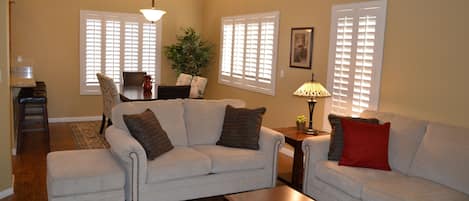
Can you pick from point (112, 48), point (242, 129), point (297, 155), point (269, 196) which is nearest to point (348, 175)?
point (269, 196)

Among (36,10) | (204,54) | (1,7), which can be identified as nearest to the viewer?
(1,7)

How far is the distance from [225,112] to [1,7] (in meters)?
2.48

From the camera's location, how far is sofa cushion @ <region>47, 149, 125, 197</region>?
336 centimetres

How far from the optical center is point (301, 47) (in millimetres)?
5840

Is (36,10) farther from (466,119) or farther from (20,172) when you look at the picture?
(466,119)

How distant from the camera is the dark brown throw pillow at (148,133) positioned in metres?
3.87

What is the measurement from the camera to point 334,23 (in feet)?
17.2

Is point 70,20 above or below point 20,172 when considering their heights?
above

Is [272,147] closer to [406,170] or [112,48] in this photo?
[406,170]

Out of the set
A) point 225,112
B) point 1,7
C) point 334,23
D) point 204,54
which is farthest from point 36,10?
point 334,23

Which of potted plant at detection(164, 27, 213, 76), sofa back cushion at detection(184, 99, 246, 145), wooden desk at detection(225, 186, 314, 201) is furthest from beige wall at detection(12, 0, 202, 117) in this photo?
wooden desk at detection(225, 186, 314, 201)

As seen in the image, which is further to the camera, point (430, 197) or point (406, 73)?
point (406, 73)

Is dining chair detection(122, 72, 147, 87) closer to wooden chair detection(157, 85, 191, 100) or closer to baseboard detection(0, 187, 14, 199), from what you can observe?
wooden chair detection(157, 85, 191, 100)

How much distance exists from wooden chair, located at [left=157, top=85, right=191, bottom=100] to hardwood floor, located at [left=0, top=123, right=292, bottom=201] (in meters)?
1.64
